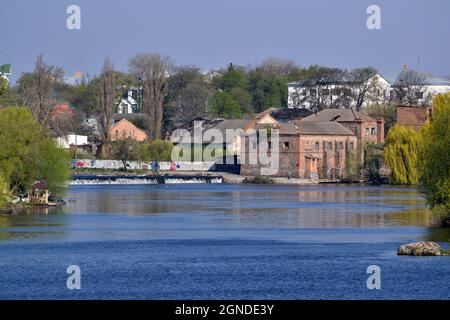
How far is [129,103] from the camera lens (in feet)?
418

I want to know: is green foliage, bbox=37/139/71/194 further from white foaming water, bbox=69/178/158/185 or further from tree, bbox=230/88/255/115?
tree, bbox=230/88/255/115

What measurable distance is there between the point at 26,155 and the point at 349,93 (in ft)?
208

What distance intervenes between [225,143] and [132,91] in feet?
102

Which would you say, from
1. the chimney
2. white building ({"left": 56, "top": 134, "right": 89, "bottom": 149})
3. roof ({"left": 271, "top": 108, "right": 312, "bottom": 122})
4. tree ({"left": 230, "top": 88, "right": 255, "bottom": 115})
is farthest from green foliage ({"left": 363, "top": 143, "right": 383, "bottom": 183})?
tree ({"left": 230, "top": 88, "right": 255, "bottom": 115})

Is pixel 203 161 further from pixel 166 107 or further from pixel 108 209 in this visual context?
pixel 108 209

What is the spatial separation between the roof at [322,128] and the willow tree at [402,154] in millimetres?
8865

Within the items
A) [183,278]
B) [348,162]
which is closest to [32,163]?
[183,278]

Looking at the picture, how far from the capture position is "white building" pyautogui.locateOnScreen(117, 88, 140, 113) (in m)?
125

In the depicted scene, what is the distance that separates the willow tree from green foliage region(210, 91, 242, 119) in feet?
126

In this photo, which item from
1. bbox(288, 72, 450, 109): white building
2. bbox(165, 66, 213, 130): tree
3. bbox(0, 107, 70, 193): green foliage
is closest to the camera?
bbox(0, 107, 70, 193): green foliage

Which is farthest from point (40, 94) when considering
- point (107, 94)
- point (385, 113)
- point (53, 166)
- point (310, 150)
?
point (53, 166)

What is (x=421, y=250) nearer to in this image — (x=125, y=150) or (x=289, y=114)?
(x=125, y=150)

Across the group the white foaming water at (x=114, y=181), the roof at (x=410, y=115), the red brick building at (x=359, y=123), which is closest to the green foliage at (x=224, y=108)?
the red brick building at (x=359, y=123)

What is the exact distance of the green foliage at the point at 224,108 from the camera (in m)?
117
